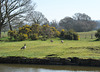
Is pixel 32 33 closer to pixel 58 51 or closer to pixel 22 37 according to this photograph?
pixel 22 37

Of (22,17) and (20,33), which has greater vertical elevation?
(22,17)

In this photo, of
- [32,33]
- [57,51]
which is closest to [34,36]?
[32,33]

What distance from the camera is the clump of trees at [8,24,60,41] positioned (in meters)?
32.1

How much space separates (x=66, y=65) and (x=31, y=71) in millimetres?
3161

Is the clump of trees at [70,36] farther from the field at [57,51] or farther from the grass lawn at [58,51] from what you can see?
the grass lawn at [58,51]

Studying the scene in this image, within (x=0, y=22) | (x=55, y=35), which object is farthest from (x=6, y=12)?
(x=55, y=35)

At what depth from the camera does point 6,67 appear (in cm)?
1522

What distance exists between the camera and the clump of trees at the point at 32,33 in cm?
3206

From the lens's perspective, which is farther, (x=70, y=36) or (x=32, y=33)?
(x=32, y=33)

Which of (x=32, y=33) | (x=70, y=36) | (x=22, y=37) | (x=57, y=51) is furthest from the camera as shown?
(x=32, y=33)

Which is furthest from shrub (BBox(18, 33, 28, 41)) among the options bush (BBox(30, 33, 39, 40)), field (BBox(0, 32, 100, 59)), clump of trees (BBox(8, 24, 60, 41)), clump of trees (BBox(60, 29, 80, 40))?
field (BBox(0, 32, 100, 59))

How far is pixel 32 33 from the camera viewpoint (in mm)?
34250

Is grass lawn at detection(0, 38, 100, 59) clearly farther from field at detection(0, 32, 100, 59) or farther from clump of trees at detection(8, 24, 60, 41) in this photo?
clump of trees at detection(8, 24, 60, 41)

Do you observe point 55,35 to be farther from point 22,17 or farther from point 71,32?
point 22,17
